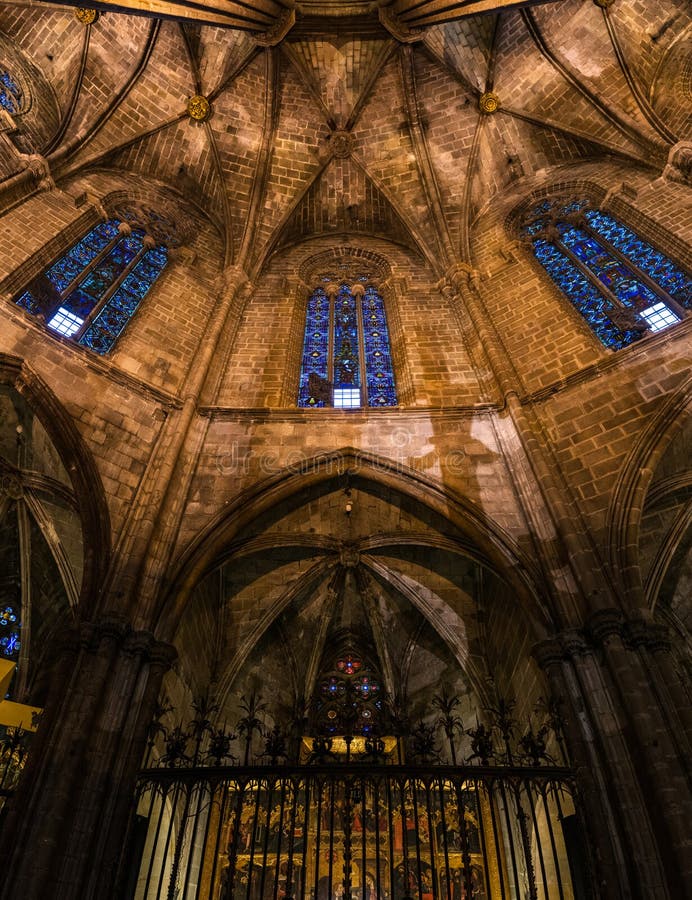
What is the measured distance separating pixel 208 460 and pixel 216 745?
3.87 meters

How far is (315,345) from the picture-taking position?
39.4ft

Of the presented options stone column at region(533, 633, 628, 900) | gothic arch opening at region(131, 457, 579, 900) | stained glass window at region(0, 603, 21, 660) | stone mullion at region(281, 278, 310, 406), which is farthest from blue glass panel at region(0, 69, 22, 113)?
stone column at region(533, 633, 628, 900)

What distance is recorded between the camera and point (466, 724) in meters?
10.1

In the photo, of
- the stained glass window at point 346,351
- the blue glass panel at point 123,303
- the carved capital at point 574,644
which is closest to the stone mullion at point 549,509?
the carved capital at point 574,644

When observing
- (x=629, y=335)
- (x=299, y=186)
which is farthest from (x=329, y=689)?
(x=299, y=186)

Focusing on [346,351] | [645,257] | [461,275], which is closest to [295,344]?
[346,351]

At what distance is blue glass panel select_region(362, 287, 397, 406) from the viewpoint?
10.6 m

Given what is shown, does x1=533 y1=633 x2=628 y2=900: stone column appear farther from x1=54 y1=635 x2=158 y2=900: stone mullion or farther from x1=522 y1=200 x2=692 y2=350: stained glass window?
x1=522 y1=200 x2=692 y2=350: stained glass window

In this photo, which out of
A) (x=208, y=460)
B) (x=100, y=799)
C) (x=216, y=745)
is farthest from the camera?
(x=208, y=460)

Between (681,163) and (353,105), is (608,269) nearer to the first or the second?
(681,163)

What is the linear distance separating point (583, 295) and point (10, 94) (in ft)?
37.3

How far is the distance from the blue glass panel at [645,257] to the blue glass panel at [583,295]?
0.84 meters

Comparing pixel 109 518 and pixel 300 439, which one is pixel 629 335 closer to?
pixel 300 439

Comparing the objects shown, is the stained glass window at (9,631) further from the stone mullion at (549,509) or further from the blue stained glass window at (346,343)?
the stone mullion at (549,509)
